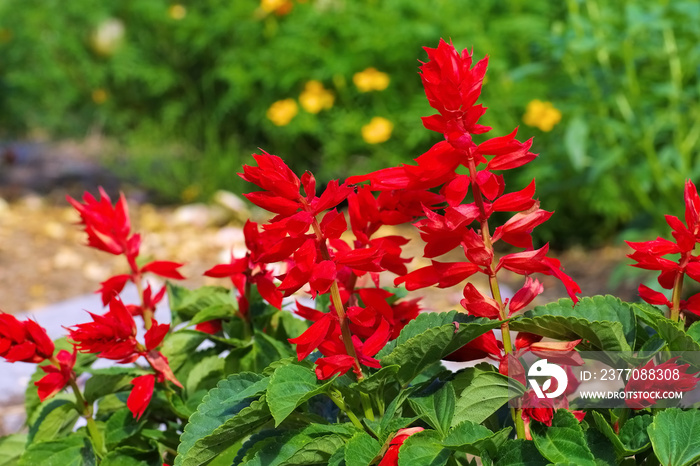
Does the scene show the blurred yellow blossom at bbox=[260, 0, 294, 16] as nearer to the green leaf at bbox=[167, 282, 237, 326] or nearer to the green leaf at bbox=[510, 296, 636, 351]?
the green leaf at bbox=[167, 282, 237, 326]

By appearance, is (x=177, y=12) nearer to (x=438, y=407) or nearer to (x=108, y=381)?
(x=108, y=381)

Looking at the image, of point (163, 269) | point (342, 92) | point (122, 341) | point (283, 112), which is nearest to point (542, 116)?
point (342, 92)

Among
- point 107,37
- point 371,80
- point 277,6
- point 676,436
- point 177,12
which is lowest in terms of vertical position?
point 676,436

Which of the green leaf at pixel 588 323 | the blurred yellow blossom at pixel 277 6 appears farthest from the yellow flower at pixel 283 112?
the green leaf at pixel 588 323

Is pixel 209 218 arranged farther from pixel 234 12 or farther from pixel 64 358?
pixel 64 358

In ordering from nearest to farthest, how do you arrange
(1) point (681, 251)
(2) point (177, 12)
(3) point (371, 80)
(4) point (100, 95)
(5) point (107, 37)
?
(1) point (681, 251), (3) point (371, 80), (2) point (177, 12), (5) point (107, 37), (4) point (100, 95)

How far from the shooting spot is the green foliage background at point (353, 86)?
10.9 feet

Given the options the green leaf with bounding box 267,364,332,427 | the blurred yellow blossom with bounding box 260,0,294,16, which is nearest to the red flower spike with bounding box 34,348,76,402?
→ the green leaf with bounding box 267,364,332,427

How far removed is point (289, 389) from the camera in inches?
29.7

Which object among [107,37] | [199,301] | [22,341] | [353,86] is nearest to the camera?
[22,341]

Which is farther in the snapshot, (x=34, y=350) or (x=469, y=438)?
(x=34, y=350)

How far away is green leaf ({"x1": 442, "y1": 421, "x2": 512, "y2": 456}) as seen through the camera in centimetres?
73

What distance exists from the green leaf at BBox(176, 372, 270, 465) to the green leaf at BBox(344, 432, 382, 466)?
10 cm

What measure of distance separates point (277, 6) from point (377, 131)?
3.99ft
